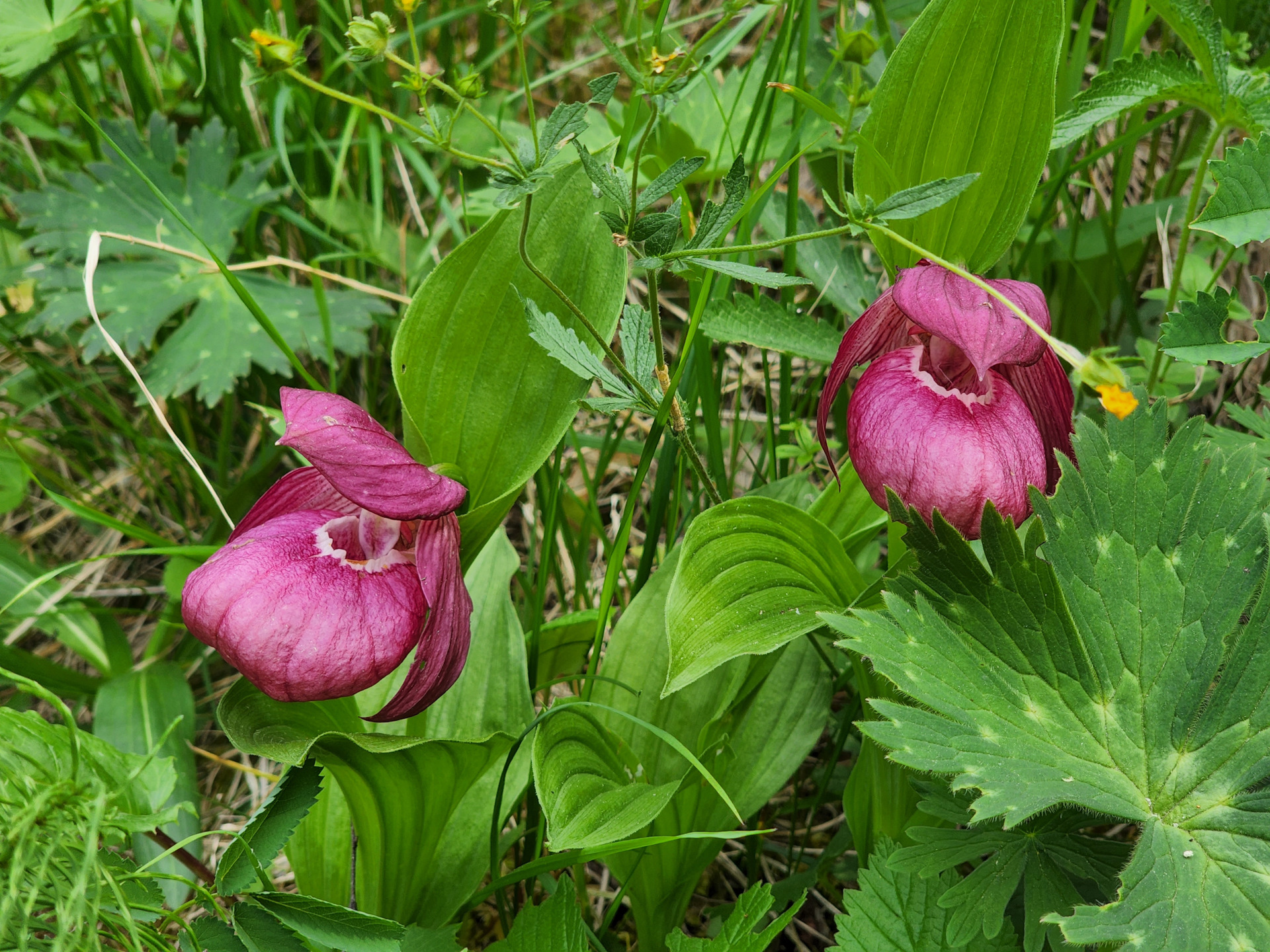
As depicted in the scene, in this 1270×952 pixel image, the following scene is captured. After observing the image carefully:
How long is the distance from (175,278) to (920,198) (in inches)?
56.4

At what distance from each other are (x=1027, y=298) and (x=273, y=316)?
1.31m

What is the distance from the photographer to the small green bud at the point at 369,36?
2.89ft

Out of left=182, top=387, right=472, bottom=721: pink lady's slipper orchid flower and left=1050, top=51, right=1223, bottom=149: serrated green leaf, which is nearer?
left=182, top=387, right=472, bottom=721: pink lady's slipper orchid flower

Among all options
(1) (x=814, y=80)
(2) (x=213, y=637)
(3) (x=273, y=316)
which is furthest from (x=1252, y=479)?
(3) (x=273, y=316)

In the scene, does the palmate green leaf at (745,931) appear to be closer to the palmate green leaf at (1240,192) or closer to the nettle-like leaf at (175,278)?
the palmate green leaf at (1240,192)

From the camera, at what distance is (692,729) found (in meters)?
1.25

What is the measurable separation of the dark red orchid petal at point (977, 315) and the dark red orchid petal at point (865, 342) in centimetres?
8

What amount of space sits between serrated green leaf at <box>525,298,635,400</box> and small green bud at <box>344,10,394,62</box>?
26cm

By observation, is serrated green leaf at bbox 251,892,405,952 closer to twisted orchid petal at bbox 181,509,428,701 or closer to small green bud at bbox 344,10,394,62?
twisted orchid petal at bbox 181,509,428,701

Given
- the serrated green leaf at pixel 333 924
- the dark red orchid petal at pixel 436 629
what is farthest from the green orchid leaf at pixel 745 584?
the serrated green leaf at pixel 333 924

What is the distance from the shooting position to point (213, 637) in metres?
0.97

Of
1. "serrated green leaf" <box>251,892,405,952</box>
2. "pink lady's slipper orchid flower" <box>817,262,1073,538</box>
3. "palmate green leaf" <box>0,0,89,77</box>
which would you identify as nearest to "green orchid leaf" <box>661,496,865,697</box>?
"pink lady's slipper orchid flower" <box>817,262,1073,538</box>

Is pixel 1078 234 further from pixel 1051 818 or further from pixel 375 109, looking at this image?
pixel 375 109

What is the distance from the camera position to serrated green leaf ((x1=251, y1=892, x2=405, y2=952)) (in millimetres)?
881
